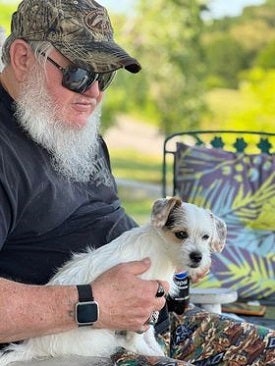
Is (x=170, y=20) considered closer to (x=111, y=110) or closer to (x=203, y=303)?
(x=111, y=110)

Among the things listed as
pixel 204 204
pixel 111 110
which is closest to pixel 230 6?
pixel 111 110

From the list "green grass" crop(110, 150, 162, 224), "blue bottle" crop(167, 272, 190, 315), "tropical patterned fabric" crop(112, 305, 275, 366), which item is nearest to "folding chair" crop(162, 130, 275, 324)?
"blue bottle" crop(167, 272, 190, 315)

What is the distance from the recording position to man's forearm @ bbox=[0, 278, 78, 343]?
1957mm

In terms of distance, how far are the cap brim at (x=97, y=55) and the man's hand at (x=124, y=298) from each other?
0.53 meters

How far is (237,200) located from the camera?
4008 mm

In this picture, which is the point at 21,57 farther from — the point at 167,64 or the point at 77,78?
the point at 167,64

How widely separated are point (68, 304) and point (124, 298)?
0.14m

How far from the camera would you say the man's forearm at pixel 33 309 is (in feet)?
6.42

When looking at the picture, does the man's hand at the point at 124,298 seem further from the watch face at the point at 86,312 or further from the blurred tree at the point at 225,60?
the blurred tree at the point at 225,60

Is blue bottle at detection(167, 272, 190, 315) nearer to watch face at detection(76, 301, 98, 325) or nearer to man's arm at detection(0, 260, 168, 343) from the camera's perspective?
man's arm at detection(0, 260, 168, 343)

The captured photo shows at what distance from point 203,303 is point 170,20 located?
9.04 m

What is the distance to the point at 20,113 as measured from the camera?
86.0 inches

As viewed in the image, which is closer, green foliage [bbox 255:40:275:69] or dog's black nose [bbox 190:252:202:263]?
dog's black nose [bbox 190:252:202:263]

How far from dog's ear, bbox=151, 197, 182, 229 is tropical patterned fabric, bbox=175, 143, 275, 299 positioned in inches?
63.6
